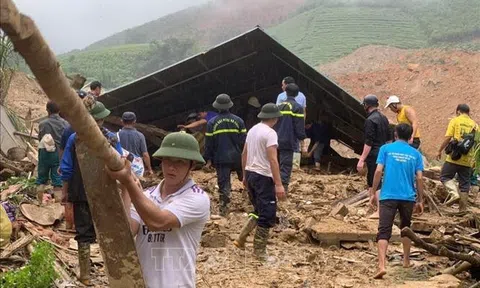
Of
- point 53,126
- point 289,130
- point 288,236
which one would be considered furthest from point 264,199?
point 53,126

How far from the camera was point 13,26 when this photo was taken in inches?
68.4

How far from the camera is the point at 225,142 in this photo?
27.9ft

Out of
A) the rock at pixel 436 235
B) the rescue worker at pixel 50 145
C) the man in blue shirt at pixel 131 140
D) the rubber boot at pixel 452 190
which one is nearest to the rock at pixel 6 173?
the rescue worker at pixel 50 145

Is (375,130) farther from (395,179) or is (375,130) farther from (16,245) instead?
(16,245)

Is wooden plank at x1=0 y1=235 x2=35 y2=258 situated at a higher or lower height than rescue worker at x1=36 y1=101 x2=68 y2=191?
lower

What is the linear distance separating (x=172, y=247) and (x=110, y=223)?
40cm

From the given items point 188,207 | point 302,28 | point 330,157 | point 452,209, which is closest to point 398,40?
point 302,28

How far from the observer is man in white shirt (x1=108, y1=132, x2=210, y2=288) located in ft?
9.52

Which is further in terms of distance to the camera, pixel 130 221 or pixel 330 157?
pixel 330 157

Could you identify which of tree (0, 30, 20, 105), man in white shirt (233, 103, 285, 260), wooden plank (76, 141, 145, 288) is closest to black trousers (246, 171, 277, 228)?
man in white shirt (233, 103, 285, 260)

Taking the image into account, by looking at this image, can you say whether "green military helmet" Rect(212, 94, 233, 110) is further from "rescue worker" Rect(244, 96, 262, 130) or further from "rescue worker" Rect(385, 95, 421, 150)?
"rescue worker" Rect(244, 96, 262, 130)

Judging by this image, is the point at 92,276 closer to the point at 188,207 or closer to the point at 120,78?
the point at 188,207

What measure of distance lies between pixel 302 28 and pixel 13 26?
59.8m

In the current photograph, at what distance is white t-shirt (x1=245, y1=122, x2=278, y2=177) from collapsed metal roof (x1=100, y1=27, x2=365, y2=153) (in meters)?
4.77
